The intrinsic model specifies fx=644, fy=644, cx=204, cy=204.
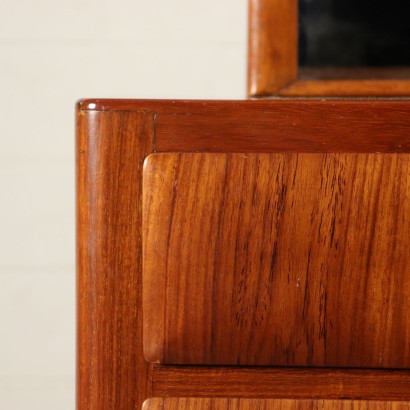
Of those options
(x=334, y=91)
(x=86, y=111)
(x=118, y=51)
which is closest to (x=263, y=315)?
(x=86, y=111)

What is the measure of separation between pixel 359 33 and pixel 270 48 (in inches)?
4.0

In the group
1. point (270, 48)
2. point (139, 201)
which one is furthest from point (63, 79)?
point (139, 201)

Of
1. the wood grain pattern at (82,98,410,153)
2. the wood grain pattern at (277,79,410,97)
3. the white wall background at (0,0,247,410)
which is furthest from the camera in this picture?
the white wall background at (0,0,247,410)

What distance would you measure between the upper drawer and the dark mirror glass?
0.30m

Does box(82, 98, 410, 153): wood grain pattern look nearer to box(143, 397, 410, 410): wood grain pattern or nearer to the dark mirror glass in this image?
box(143, 397, 410, 410): wood grain pattern

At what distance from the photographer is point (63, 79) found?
80cm

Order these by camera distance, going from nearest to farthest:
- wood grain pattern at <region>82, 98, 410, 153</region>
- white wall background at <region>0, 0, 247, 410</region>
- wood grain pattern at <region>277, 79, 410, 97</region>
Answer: wood grain pattern at <region>82, 98, 410, 153</region>, wood grain pattern at <region>277, 79, 410, 97</region>, white wall background at <region>0, 0, 247, 410</region>

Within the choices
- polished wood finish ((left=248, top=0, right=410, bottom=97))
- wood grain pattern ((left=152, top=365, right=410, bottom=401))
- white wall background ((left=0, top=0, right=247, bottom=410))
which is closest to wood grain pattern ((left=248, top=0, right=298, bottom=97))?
polished wood finish ((left=248, top=0, right=410, bottom=97))

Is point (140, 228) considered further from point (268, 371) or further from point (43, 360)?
point (43, 360)

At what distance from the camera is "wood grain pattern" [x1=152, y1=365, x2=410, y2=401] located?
0.38 m

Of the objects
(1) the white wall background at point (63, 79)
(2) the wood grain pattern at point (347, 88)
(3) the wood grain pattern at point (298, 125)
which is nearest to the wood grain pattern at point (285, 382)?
(3) the wood grain pattern at point (298, 125)

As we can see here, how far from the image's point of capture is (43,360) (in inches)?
33.0

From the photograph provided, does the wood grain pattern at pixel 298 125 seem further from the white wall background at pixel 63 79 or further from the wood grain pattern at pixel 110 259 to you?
the white wall background at pixel 63 79

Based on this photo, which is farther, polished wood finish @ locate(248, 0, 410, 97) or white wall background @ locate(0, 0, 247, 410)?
white wall background @ locate(0, 0, 247, 410)
